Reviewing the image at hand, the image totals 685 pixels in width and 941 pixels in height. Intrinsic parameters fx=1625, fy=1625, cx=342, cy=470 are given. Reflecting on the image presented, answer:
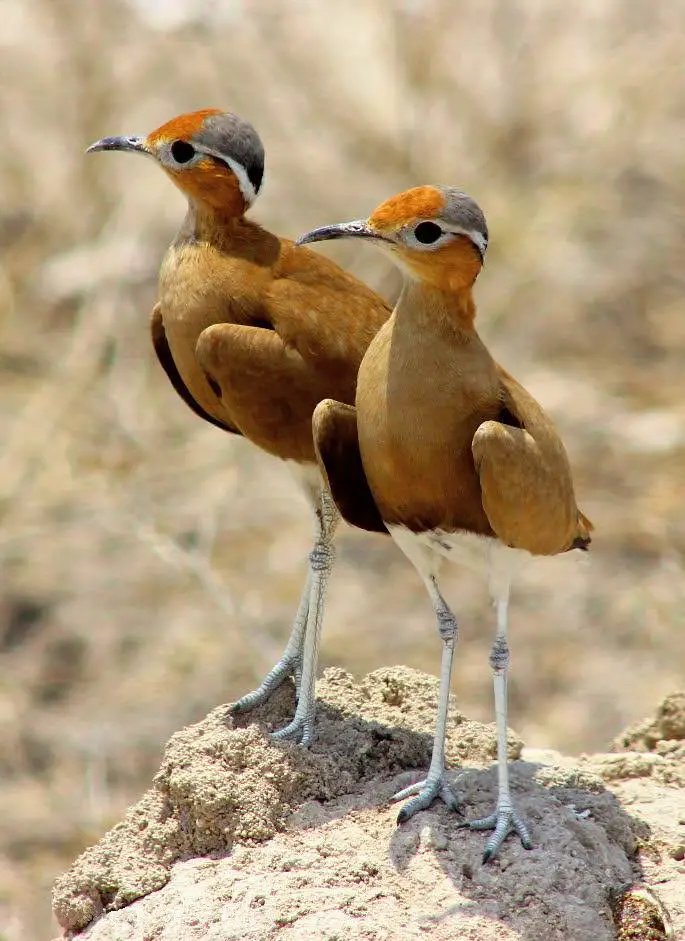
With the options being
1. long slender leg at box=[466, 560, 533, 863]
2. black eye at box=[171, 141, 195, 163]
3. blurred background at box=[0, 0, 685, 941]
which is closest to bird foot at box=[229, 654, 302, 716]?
long slender leg at box=[466, 560, 533, 863]

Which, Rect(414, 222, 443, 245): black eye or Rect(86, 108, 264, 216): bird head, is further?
Rect(86, 108, 264, 216): bird head

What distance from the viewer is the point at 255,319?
17.3 feet

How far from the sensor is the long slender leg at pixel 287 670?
537 centimetres

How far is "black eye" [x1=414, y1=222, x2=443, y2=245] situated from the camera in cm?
459

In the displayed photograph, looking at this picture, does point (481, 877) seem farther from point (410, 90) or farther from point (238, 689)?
point (410, 90)

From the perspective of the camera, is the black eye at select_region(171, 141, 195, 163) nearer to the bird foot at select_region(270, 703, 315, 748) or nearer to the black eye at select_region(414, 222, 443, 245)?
the black eye at select_region(414, 222, 443, 245)

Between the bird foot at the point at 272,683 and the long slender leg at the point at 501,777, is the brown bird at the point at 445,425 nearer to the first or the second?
the long slender leg at the point at 501,777

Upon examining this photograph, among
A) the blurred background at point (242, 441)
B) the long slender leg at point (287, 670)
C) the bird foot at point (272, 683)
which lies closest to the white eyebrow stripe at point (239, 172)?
the long slender leg at point (287, 670)

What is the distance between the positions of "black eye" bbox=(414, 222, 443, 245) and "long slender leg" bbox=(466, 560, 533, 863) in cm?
104

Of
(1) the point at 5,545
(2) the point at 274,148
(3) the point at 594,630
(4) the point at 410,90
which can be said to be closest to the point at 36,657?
(1) the point at 5,545

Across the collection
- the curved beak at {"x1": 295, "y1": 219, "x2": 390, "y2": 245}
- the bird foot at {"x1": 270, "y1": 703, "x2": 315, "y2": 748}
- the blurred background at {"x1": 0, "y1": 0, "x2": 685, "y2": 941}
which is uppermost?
the blurred background at {"x1": 0, "y1": 0, "x2": 685, "y2": 941}

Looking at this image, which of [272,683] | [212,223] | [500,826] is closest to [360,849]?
[500,826]

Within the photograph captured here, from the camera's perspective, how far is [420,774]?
5082 mm

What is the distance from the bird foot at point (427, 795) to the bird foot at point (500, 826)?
0.11m
